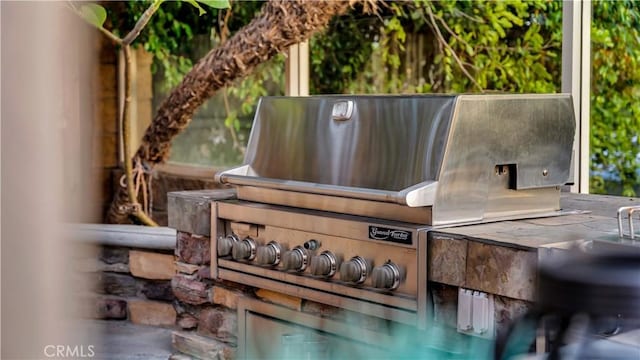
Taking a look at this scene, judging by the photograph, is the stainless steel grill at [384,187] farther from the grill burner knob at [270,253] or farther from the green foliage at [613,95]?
the green foliage at [613,95]

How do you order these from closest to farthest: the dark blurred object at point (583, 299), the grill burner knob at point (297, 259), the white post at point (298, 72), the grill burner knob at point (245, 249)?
the dark blurred object at point (583, 299), the grill burner knob at point (297, 259), the grill burner knob at point (245, 249), the white post at point (298, 72)

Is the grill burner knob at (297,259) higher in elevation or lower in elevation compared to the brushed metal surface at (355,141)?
lower

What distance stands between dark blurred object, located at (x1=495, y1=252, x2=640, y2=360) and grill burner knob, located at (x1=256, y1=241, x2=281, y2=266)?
188 cm

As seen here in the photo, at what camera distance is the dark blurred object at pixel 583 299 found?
2.41ft

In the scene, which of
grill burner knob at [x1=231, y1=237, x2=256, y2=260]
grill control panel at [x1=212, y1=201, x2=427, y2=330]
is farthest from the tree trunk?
grill burner knob at [x1=231, y1=237, x2=256, y2=260]

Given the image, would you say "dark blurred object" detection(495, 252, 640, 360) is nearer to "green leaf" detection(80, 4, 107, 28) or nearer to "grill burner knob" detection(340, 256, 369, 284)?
"green leaf" detection(80, 4, 107, 28)

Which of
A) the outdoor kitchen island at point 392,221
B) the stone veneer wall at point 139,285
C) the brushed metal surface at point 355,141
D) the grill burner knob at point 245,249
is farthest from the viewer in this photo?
the stone veneer wall at point 139,285

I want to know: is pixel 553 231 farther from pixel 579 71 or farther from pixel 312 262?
pixel 579 71

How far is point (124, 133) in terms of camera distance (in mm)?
5176

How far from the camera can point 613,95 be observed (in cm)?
389

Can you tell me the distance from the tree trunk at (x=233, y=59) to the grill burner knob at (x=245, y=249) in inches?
74.1

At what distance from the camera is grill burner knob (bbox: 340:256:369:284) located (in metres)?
2.42

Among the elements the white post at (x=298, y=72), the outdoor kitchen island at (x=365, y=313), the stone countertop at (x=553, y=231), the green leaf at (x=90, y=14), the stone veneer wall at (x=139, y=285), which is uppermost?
the white post at (x=298, y=72)

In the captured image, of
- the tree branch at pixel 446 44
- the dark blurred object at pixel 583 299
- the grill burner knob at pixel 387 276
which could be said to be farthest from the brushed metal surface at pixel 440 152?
the tree branch at pixel 446 44
